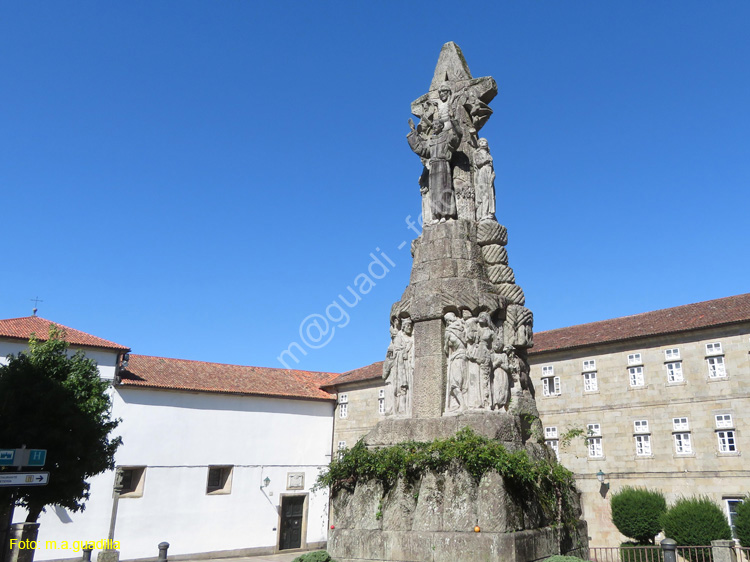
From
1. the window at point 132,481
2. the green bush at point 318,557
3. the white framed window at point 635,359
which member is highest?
the white framed window at point 635,359

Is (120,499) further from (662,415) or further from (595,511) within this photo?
(662,415)

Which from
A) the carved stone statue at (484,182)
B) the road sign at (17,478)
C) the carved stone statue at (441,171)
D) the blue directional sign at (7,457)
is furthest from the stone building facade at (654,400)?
the blue directional sign at (7,457)

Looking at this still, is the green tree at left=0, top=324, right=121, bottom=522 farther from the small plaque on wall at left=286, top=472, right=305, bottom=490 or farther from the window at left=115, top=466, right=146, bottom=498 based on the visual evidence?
the small plaque on wall at left=286, top=472, right=305, bottom=490

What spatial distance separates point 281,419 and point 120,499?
26.3 ft

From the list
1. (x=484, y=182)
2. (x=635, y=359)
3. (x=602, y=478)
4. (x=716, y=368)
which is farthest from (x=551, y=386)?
(x=484, y=182)

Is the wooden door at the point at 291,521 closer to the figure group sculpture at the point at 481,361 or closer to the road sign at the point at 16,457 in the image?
the road sign at the point at 16,457

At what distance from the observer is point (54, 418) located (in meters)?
13.5

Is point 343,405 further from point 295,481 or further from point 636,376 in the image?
point 636,376

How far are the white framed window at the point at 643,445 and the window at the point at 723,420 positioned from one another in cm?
254

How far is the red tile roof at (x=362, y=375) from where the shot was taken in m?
31.2

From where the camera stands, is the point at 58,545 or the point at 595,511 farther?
the point at 595,511

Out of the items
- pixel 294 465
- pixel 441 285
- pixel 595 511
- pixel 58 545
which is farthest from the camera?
pixel 294 465

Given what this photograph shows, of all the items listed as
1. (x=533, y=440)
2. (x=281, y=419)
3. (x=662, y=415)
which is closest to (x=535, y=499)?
(x=533, y=440)

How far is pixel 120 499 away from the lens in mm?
23797
